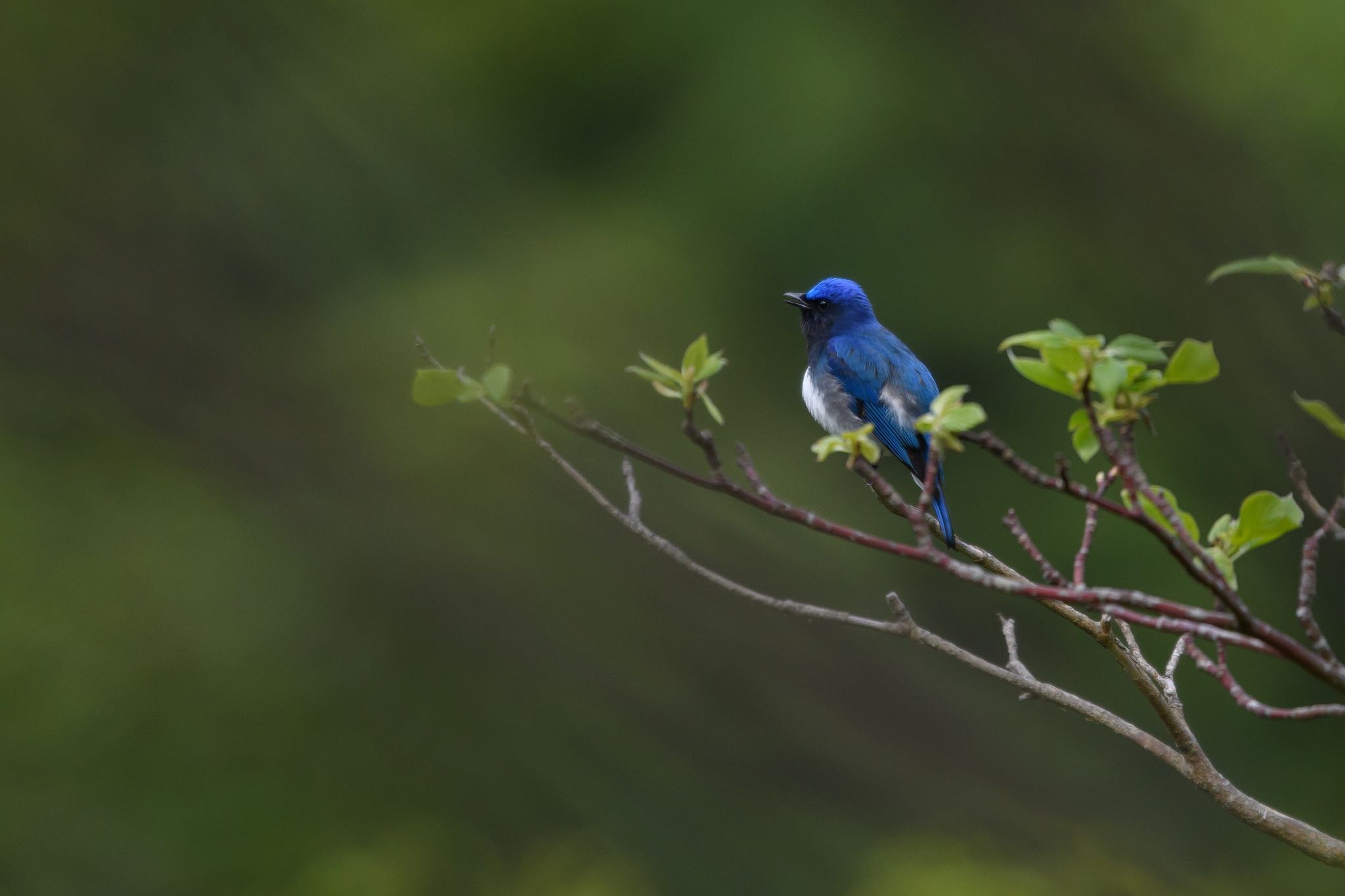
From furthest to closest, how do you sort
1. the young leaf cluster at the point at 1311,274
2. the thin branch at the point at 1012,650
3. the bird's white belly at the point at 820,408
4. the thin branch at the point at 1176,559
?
the bird's white belly at the point at 820,408 < the thin branch at the point at 1012,650 < the young leaf cluster at the point at 1311,274 < the thin branch at the point at 1176,559

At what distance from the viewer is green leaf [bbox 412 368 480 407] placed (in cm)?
135

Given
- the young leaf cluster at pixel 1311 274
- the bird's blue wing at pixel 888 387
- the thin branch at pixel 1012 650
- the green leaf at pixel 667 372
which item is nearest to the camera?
the young leaf cluster at pixel 1311 274

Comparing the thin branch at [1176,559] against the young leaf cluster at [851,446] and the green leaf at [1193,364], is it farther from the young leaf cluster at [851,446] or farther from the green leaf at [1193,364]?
the young leaf cluster at [851,446]

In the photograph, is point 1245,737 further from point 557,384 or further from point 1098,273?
point 557,384

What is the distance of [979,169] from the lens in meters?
11.0

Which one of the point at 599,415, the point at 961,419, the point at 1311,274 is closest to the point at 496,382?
the point at 961,419

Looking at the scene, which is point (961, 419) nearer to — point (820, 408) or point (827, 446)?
point (827, 446)

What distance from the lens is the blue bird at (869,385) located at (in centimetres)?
441

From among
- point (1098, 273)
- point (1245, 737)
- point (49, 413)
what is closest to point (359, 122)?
point (49, 413)

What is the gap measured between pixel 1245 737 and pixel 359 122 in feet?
27.3

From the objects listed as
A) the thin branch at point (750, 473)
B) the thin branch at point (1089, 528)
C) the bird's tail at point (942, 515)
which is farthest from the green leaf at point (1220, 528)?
the bird's tail at point (942, 515)

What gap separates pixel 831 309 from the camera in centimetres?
508

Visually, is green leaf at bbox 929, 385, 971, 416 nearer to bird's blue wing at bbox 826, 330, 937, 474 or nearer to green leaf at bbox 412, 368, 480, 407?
green leaf at bbox 412, 368, 480, 407

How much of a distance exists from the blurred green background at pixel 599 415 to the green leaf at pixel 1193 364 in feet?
17.5
